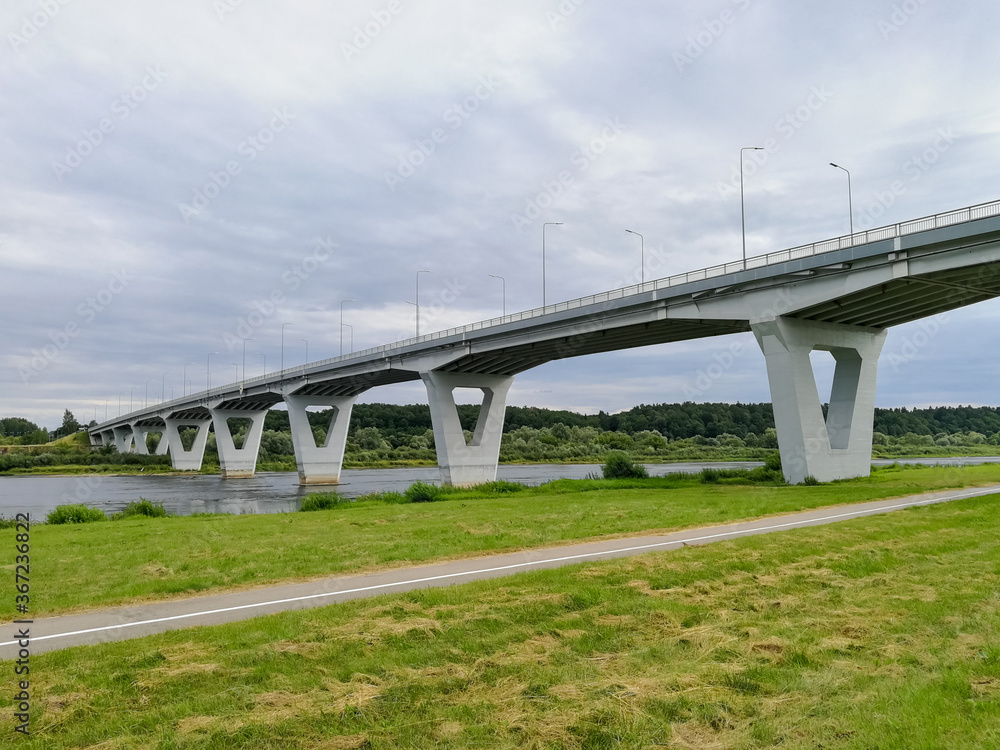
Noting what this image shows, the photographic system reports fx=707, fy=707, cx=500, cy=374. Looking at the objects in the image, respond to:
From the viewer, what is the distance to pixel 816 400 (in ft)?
127

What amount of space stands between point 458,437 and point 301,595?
2148 inches

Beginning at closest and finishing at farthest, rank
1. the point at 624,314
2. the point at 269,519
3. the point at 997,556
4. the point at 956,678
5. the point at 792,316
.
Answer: the point at 956,678, the point at 997,556, the point at 269,519, the point at 792,316, the point at 624,314

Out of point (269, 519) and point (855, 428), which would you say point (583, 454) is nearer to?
point (855, 428)

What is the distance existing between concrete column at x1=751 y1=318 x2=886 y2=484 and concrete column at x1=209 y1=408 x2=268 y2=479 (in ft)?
282

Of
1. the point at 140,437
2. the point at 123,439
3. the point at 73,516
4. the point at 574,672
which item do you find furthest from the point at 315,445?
the point at 123,439

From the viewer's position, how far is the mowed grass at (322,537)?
12961 mm

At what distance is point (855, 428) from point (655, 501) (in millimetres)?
19902

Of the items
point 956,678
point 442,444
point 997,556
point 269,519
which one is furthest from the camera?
point 442,444

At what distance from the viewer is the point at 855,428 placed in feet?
135

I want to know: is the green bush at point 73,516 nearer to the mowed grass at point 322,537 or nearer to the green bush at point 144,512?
the green bush at point 144,512

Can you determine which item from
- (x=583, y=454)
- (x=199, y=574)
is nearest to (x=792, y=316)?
(x=199, y=574)

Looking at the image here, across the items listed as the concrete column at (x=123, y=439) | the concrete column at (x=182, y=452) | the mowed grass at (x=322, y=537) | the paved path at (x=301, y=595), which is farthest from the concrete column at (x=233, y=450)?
the paved path at (x=301, y=595)

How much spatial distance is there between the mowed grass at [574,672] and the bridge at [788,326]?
24073 millimetres

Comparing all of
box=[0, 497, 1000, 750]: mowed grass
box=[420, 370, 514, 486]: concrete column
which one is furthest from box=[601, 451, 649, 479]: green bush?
box=[0, 497, 1000, 750]: mowed grass
